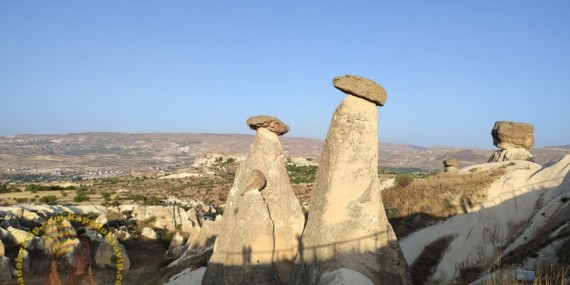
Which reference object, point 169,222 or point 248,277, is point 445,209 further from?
point 169,222

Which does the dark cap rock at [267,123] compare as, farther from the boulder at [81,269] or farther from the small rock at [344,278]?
the boulder at [81,269]

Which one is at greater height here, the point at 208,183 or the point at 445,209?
the point at 445,209

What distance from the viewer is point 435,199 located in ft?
49.8

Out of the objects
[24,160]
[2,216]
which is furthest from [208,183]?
[24,160]

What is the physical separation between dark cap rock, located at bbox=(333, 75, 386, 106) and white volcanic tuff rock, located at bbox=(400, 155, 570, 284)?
20.1 feet

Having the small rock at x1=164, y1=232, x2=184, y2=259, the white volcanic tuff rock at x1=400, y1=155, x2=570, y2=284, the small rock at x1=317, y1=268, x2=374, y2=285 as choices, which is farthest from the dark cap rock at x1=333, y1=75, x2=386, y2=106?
the small rock at x1=164, y1=232, x2=184, y2=259

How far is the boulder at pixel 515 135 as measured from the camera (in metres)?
21.9

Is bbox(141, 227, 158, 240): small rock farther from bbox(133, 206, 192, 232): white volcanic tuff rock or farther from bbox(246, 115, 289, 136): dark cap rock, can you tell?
bbox(246, 115, 289, 136): dark cap rock

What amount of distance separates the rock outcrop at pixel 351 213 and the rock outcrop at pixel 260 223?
1286 millimetres

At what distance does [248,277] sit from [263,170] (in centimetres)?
214

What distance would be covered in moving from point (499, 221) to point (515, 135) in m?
10.3

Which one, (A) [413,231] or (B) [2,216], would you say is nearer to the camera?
(A) [413,231]

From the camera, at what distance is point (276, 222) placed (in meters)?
9.16

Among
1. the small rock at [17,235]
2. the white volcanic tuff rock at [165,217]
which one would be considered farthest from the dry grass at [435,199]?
the small rock at [17,235]
